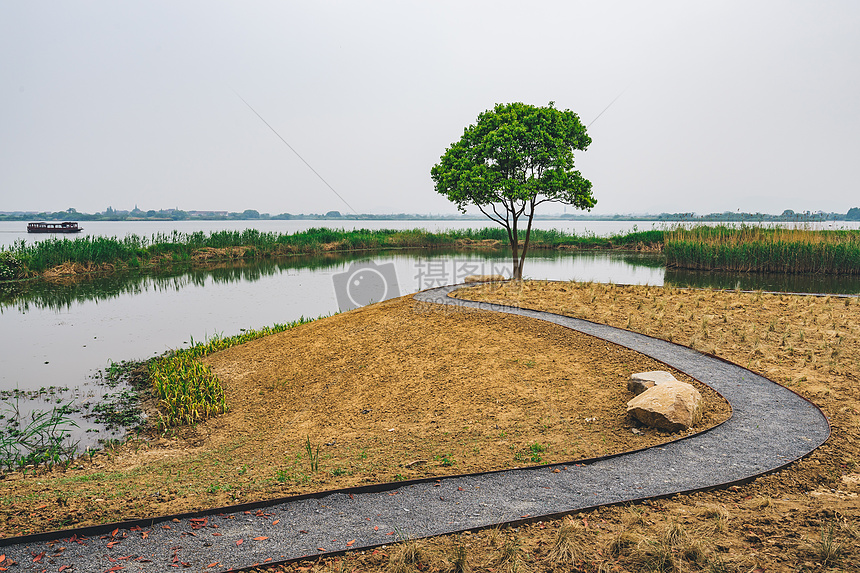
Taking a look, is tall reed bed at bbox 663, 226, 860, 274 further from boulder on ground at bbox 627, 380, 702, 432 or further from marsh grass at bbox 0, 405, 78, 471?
marsh grass at bbox 0, 405, 78, 471

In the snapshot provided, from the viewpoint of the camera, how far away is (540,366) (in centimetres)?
840

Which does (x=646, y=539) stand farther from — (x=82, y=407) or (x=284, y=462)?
(x=82, y=407)

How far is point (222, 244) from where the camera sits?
116 feet

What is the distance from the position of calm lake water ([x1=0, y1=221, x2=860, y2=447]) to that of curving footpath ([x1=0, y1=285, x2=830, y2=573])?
4204 millimetres

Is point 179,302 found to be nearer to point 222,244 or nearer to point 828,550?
point 222,244

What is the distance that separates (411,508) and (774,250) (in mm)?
25341

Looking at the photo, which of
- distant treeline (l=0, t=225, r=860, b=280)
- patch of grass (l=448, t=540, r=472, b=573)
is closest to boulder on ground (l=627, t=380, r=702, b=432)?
patch of grass (l=448, t=540, r=472, b=573)

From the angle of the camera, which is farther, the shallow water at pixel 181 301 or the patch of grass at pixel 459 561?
the shallow water at pixel 181 301

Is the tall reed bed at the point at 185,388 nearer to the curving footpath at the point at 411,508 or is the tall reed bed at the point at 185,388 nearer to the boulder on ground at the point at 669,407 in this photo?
the curving footpath at the point at 411,508

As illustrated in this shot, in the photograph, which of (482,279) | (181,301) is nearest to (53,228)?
(181,301)

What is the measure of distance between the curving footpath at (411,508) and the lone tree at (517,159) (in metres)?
10.9

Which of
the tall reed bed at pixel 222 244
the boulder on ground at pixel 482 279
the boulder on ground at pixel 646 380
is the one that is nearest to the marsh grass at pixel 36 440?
the boulder on ground at pixel 646 380

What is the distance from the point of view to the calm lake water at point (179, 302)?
10844 millimetres

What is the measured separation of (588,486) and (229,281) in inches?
889
